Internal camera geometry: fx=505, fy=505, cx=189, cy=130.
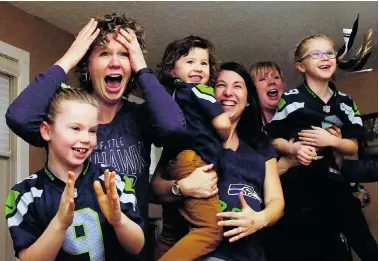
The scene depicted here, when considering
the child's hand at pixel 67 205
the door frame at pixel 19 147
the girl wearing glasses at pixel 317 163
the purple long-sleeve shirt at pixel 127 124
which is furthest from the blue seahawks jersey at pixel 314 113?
the door frame at pixel 19 147

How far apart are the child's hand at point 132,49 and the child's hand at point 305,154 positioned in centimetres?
49

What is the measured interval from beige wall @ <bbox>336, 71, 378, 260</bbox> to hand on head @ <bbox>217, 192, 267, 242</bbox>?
1.25ft

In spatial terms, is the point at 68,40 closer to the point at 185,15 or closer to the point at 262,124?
the point at 185,15

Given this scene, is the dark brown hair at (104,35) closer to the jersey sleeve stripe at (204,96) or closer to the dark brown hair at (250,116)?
the jersey sleeve stripe at (204,96)

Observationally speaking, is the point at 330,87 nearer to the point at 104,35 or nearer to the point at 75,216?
the point at 104,35

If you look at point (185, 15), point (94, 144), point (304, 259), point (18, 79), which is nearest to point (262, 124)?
point (304, 259)

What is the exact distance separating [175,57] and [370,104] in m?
0.59

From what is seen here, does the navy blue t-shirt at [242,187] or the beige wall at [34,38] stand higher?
the beige wall at [34,38]

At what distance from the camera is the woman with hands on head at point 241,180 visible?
1207mm

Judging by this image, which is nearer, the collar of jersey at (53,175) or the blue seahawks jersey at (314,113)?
the collar of jersey at (53,175)

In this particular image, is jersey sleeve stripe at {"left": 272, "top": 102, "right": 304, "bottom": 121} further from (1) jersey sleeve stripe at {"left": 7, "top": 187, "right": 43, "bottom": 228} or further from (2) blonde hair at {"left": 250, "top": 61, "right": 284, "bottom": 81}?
(1) jersey sleeve stripe at {"left": 7, "top": 187, "right": 43, "bottom": 228}

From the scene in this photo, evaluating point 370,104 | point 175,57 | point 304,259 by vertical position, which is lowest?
point 304,259

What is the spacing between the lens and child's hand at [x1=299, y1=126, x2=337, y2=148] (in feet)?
4.45

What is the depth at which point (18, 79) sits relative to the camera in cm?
224
